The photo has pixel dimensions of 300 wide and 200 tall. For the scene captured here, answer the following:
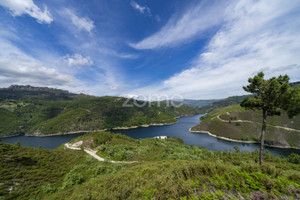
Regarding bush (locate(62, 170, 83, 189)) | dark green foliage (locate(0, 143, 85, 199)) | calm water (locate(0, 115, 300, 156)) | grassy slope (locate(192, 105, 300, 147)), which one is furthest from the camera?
grassy slope (locate(192, 105, 300, 147))

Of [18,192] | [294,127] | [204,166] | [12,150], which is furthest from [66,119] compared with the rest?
[294,127]

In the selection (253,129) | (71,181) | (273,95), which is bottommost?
(253,129)

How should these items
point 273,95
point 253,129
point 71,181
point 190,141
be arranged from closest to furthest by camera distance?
point 273,95, point 71,181, point 190,141, point 253,129

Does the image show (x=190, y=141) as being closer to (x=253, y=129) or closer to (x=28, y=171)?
(x=253, y=129)

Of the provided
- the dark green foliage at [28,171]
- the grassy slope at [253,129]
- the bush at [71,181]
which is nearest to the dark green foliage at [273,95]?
the bush at [71,181]

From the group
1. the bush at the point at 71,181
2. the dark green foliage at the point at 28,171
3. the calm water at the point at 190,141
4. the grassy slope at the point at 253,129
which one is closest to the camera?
the bush at the point at 71,181

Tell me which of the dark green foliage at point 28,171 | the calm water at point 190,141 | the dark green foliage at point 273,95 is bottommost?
the calm water at point 190,141

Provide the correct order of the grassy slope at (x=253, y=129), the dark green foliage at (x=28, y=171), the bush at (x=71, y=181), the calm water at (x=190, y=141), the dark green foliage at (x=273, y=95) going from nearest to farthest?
the dark green foliage at (x=273, y=95) → the bush at (x=71, y=181) → the dark green foliage at (x=28, y=171) → the calm water at (x=190, y=141) → the grassy slope at (x=253, y=129)

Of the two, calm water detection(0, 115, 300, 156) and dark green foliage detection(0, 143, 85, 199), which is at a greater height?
dark green foliage detection(0, 143, 85, 199)

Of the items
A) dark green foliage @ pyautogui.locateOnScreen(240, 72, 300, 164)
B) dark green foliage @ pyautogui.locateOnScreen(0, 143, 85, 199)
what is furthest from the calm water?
dark green foliage @ pyautogui.locateOnScreen(0, 143, 85, 199)

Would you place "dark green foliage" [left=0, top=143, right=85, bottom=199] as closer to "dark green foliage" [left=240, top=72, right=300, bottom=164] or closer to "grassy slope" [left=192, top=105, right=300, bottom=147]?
"dark green foliage" [left=240, top=72, right=300, bottom=164]

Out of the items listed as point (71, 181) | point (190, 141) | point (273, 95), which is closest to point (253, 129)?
point (190, 141)

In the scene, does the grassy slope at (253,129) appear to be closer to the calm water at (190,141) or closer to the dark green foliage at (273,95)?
the calm water at (190,141)

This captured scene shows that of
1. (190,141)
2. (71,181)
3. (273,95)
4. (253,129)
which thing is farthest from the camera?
(253,129)
